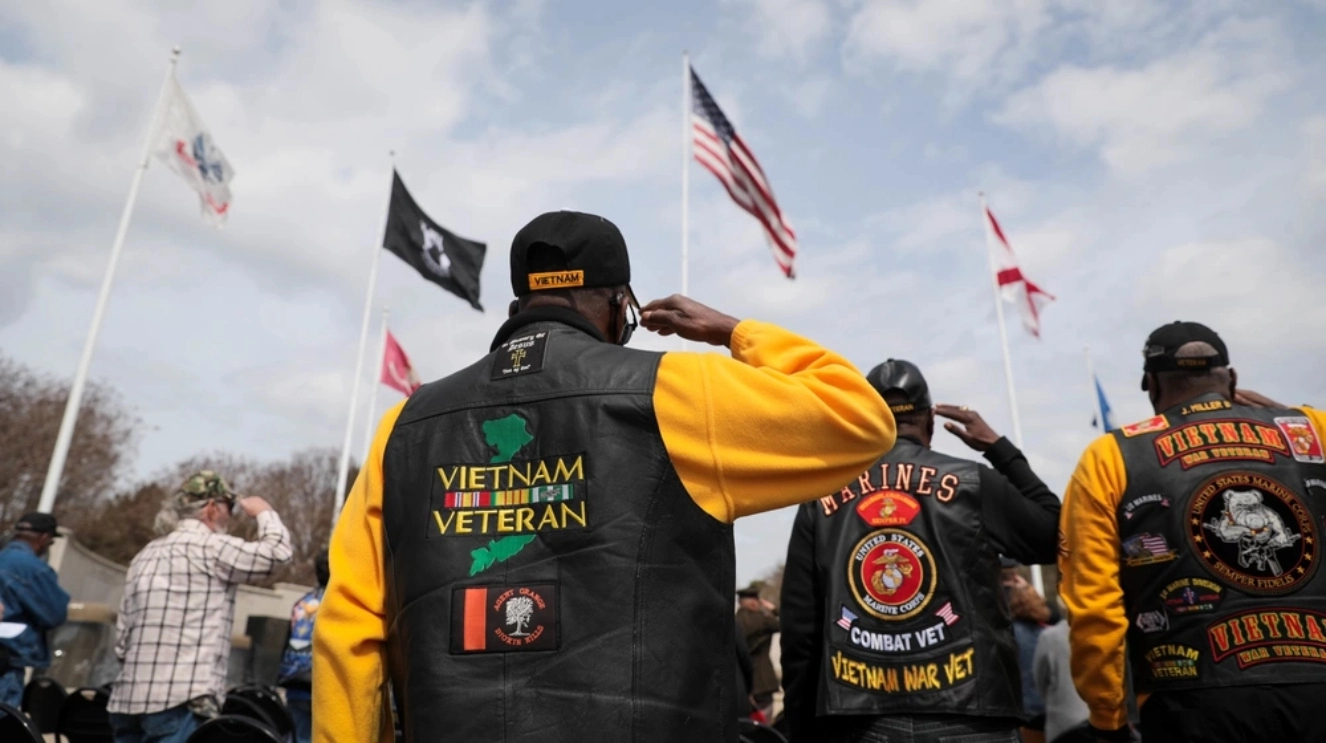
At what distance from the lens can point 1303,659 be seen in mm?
3098

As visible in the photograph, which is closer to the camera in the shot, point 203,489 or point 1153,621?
point 1153,621

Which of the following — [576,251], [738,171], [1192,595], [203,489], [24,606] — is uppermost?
[738,171]

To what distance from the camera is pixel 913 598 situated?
3525 millimetres

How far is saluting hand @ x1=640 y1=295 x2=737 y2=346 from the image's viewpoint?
2.28 meters

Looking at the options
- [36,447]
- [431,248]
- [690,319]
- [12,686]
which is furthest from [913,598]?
[36,447]

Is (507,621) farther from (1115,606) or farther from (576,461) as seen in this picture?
(1115,606)

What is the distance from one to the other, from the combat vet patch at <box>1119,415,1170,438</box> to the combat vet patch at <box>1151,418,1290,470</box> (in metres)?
0.04

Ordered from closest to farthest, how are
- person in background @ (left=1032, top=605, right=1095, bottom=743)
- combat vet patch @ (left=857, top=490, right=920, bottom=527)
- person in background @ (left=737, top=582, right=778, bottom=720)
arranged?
combat vet patch @ (left=857, top=490, right=920, bottom=527) → person in background @ (left=1032, top=605, right=1095, bottom=743) → person in background @ (left=737, top=582, right=778, bottom=720)

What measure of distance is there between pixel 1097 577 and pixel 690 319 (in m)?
2.09

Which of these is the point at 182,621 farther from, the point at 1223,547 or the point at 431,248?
the point at 431,248

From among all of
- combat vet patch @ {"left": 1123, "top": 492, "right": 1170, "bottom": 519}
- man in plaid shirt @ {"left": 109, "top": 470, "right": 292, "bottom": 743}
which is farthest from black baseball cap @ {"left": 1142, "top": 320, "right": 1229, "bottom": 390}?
man in plaid shirt @ {"left": 109, "top": 470, "right": 292, "bottom": 743}

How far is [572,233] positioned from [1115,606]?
2414mm

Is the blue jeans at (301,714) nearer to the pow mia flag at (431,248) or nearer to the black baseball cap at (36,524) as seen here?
the black baseball cap at (36,524)

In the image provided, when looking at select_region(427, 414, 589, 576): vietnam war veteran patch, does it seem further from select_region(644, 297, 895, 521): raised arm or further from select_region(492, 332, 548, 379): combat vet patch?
select_region(644, 297, 895, 521): raised arm
